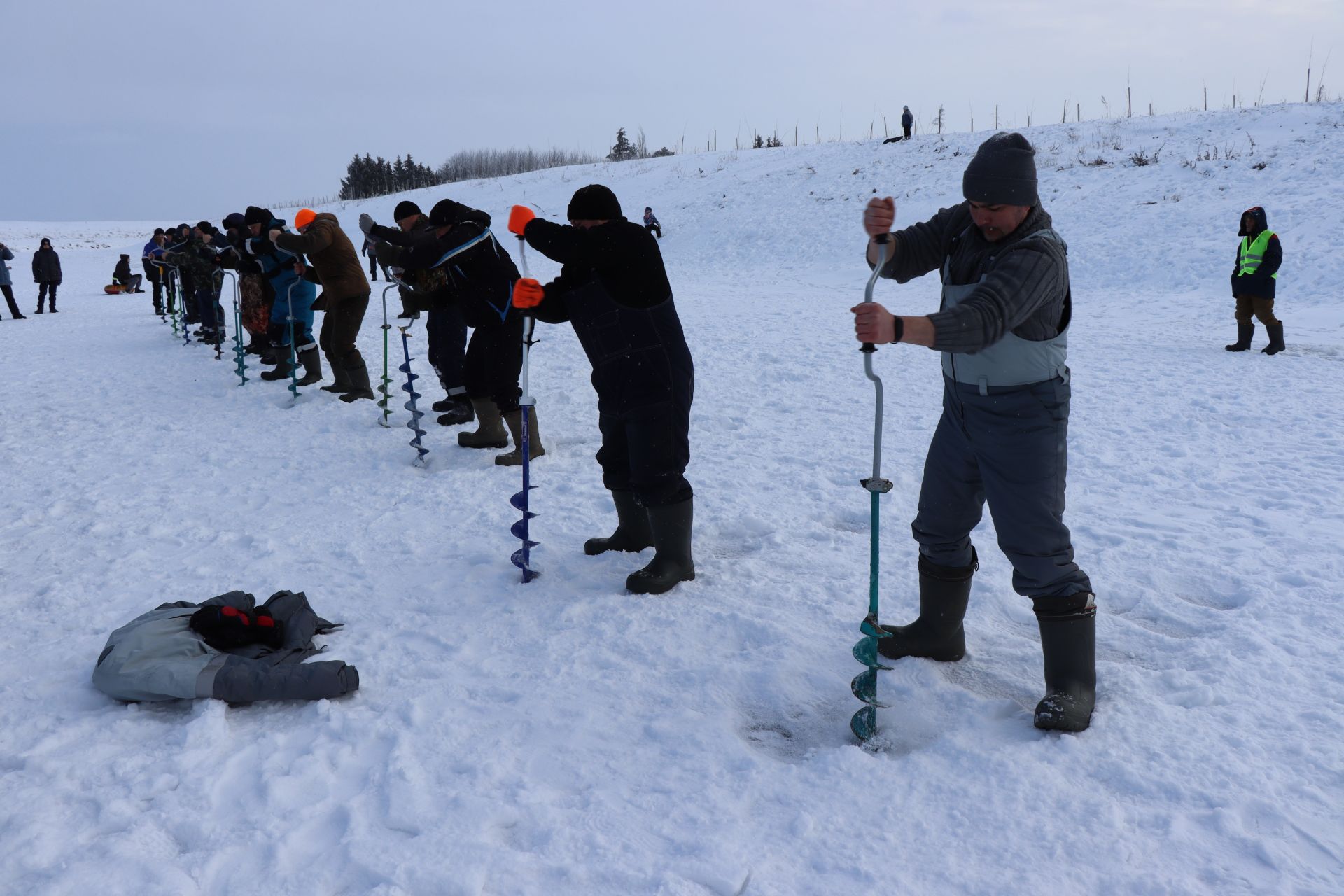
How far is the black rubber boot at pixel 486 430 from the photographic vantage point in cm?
646

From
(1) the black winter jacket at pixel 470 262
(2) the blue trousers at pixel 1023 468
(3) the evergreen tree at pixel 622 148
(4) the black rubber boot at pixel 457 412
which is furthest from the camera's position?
(3) the evergreen tree at pixel 622 148

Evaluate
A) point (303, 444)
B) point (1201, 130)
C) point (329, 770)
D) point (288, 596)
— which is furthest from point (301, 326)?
point (1201, 130)

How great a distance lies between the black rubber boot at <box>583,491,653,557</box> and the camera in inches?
174

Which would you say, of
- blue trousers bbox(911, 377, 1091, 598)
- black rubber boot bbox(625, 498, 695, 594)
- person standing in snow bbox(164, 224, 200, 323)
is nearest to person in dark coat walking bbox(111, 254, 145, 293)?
person standing in snow bbox(164, 224, 200, 323)

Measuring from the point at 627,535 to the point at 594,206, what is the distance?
1.66 m

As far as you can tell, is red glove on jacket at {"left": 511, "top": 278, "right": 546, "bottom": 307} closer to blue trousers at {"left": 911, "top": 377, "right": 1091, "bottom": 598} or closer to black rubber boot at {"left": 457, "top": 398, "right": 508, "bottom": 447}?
blue trousers at {"left": 911, "top": 377, "right": 1091, "bottom": 598}

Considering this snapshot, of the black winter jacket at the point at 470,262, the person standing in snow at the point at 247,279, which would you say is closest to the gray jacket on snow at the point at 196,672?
the black winter jacket at the point at 470,262

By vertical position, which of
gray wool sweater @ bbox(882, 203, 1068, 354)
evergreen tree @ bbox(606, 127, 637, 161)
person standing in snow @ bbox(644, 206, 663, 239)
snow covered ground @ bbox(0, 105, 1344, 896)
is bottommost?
snow covered ground @ bbox(0, 105, 1344, 896)

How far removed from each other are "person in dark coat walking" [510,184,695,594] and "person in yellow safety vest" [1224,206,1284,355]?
8639 millimetres

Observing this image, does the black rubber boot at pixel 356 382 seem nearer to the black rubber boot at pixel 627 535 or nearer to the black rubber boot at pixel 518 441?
the black rubber boot at pixel 518 441

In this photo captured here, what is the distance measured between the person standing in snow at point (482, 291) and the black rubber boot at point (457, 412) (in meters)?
1.04

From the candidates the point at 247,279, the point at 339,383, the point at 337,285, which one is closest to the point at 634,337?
the point at 337,285

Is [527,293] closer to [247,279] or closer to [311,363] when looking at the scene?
[311,363]

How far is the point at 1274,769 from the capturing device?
2.54 metres
